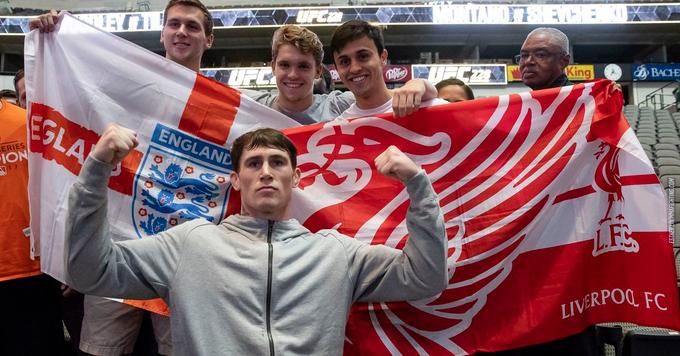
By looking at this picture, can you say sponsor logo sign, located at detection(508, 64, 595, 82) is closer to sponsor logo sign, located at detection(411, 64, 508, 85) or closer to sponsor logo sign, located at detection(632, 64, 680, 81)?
sponsor logo sign, located at detection(411, 64, 508, 85)

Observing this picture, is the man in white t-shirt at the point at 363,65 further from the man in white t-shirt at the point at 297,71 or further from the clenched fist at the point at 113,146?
the clenched fist at the point at 113,146

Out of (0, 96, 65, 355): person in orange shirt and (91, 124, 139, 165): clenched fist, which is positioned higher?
(91, 124, 139, 165): clenched fist

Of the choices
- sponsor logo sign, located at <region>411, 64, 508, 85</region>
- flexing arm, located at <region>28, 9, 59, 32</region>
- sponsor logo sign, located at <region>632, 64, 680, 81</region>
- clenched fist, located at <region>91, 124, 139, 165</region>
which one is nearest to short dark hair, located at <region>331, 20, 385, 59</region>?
clenched fist, located at <region>91, 124, 139, 165</region>

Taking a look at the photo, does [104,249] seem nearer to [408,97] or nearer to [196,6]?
[408,97]

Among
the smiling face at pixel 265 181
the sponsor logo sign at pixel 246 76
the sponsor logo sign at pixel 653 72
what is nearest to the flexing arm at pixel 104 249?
the smiling face at pixel 265 181

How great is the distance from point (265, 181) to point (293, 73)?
660 mm

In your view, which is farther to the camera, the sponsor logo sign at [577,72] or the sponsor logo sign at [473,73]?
the sponsor logo sign at [473,73]

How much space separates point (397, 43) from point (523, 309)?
2226 centimetres

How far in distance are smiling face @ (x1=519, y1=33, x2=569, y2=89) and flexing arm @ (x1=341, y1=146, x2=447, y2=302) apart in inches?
47.6

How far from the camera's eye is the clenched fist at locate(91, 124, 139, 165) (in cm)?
138

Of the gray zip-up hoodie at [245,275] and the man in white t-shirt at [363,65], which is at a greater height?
the man in white t-shirt at [363,65]

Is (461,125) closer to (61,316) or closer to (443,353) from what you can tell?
(443,353)

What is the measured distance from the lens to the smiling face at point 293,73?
207 centimetres

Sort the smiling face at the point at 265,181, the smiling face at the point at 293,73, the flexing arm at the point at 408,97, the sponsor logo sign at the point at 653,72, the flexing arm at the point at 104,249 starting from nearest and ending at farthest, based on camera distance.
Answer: the flexing arm at the point at 104,249 < the smiling face at the point at 265,181 < the flexing arm at the point at 408,97 < the smiling face at the point at 293,73 < the sponsor logo sign at the point at 653,72
